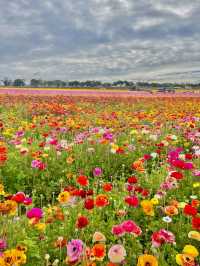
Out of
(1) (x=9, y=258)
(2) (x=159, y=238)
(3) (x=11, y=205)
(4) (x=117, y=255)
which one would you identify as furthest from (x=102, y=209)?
(1) (x=9, y=258)

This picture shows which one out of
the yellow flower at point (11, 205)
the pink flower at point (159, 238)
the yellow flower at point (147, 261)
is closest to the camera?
the yellow flower at point (147, 261)

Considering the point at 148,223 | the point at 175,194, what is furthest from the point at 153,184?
the point at 148,223

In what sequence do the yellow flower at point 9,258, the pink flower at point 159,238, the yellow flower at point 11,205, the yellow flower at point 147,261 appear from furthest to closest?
the yellow flower at point 11,205
the pink flower at point 159,238
the yellow flower at point 9,258
the yellow flower at point 147,261

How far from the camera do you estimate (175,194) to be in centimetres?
480

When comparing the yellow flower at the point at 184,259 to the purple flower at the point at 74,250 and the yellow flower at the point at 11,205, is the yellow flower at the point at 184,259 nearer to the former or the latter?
the purple flower at the point at 74,250

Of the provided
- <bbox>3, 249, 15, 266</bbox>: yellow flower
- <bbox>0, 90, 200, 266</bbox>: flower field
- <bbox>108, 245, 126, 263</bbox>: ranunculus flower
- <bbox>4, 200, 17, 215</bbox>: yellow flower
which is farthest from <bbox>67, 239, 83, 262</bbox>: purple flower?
<bbox>4, 200, 17, 215</bbox>: yellow flower

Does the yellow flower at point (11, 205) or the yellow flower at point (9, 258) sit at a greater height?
the yellow flower at point (11, 205)

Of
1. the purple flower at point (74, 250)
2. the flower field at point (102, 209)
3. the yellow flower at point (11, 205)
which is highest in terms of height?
the yellow flower at point (11, 205)

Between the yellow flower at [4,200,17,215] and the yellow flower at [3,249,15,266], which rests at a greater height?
the yellow flower at [4,200,17,215]

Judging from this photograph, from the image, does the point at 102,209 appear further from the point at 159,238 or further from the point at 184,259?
the point at 184,259

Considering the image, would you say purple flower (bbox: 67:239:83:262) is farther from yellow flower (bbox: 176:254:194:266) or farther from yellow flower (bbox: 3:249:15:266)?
yellow flower (bbox: 176:254:194:266)

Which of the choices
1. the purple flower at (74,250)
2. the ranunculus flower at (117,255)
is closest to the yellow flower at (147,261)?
the ranunculus flower at (117,255)

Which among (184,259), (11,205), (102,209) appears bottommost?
(102,209)

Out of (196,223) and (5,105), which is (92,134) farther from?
(5,105)
